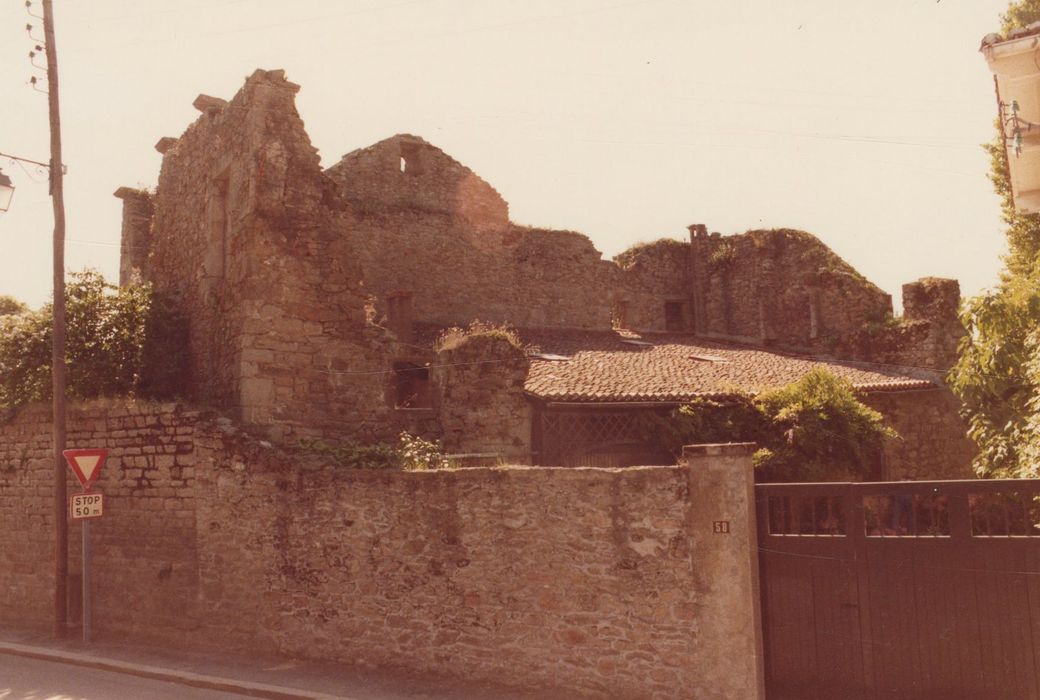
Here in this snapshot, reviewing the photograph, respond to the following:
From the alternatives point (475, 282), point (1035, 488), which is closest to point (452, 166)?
point (475, 282)

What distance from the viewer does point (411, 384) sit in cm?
1603

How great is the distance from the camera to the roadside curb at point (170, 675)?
27.6ft

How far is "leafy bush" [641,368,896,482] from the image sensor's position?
14.7 meters

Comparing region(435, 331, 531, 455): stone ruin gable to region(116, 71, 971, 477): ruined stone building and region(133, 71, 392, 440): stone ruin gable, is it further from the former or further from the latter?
region(133, 71, 392, 440): stone ruin gable

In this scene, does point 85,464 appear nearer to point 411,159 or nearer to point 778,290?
point 411,159

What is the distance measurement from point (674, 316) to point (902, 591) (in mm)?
20792

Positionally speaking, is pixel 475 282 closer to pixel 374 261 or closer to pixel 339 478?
pixel 374 261

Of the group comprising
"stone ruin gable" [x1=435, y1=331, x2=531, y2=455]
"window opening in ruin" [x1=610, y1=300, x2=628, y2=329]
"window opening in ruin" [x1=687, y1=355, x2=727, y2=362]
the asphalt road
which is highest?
"window opening in ruin" [x1=610, y1=300, x2=628, y2=329]

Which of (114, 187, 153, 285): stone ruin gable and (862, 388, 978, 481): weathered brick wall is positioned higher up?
(114, 187, 153, 285): stone ruin gable

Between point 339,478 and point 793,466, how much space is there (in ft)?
28.2

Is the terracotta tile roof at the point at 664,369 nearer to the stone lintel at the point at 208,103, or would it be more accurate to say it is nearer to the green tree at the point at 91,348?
the green tree at the point at 91,348

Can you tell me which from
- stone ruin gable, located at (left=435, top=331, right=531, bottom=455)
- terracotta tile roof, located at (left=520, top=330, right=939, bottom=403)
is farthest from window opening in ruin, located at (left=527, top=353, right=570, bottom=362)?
stone ruin gable, located at (left=435, top=331, right=531, bottom=455)

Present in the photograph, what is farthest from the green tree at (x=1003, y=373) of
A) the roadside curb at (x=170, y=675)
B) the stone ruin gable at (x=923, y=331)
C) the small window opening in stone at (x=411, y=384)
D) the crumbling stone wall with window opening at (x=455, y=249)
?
the crumbling stone wall with window opening at (x=455, y=249)

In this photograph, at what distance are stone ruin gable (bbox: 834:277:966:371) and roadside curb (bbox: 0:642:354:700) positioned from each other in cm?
1694
